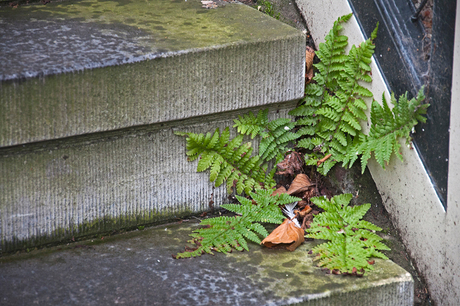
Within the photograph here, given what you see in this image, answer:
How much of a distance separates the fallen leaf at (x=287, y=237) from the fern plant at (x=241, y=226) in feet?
0.15

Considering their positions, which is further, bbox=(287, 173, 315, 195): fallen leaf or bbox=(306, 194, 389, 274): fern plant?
bbox=(287, 173, 315, 195): fallen leaf

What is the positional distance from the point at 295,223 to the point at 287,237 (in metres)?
0.17

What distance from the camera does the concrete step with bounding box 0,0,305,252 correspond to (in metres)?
2.31

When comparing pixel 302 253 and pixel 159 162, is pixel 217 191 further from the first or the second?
pixel 302 253

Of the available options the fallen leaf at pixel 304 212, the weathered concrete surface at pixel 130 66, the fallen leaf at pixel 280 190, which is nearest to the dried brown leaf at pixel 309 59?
the weathered concrete surface at pixel 130 66

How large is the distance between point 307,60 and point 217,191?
1.15 meters

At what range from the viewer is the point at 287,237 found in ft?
8.26

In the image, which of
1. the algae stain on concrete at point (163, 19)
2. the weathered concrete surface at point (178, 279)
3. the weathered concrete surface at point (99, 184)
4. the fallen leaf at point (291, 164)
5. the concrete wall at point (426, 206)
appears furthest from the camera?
the fallen leaf at point (291, 164)

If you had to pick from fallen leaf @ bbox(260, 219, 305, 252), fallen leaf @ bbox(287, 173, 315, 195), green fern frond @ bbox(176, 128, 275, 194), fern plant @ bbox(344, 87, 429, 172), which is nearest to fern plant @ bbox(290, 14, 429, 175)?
fern plant @ bbox(344, 87, 429, 172)

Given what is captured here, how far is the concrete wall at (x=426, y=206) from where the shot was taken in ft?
7.40

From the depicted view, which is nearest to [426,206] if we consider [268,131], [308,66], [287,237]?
[287,237]

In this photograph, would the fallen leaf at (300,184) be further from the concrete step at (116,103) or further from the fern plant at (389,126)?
the concrete step at (116,103)

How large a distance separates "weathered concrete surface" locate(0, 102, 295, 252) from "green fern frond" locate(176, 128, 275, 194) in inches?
2.9

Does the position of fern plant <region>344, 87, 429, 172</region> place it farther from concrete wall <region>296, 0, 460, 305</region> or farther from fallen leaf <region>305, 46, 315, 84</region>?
fallen leaf <region>305, 46, 315, 84</region>
